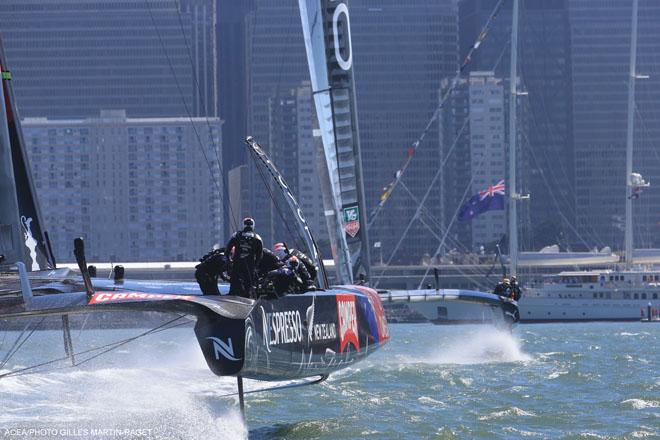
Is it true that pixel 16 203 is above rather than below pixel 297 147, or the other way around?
below

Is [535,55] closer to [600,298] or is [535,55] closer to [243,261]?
[600,298]

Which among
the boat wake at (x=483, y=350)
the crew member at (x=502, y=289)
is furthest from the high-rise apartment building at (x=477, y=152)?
the boat wake at (x=483, y=350)

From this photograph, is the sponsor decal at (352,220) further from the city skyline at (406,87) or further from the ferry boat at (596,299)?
the city skyline at (406,87)

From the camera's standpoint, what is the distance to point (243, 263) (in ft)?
42.1

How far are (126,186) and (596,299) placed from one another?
2322 inches

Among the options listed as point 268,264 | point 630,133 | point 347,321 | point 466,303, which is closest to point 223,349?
point 268,264

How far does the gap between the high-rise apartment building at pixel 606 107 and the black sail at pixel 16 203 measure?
120741mm

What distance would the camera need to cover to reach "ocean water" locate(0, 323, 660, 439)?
11516 millimetres

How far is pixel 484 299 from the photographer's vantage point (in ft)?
84.7

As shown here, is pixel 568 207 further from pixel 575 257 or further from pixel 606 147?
pixel 575 257

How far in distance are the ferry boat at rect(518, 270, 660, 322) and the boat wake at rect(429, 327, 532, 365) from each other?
1603 inches

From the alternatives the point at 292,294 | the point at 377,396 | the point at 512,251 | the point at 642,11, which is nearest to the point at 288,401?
the point at 377,396

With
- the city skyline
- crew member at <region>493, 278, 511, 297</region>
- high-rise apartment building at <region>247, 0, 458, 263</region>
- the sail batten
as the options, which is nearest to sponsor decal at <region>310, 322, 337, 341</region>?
the sail batten

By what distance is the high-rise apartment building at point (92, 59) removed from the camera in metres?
131
